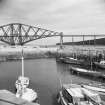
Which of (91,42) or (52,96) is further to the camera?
(91,42)

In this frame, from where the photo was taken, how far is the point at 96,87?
1229cm

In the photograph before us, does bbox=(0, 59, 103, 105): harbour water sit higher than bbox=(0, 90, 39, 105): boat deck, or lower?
lower

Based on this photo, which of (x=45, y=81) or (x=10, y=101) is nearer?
(x=10, y=101)

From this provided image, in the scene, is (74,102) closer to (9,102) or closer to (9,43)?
(9,102)

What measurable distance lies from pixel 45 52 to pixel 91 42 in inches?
1589

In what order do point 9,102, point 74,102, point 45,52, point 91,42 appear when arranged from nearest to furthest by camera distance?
point 9,102
point 74,102
point 45,52
point 91,42

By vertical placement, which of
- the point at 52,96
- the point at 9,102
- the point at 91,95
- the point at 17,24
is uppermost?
the point at 17,24

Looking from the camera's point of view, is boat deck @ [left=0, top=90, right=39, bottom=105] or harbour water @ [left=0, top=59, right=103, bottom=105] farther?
harbour water @ [left=0, top=59, right=103, bottom=105]

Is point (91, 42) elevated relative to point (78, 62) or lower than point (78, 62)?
elevated

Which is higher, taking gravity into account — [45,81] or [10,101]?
[10,101]

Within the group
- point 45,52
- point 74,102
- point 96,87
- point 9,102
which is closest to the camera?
point 9,102

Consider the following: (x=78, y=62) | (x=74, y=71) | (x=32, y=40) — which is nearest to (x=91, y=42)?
(x=32, y=40)

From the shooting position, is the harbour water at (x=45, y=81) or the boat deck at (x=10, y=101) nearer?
the boat deck at (x=10, y=101)

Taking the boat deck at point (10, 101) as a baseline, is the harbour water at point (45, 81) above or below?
→ below
